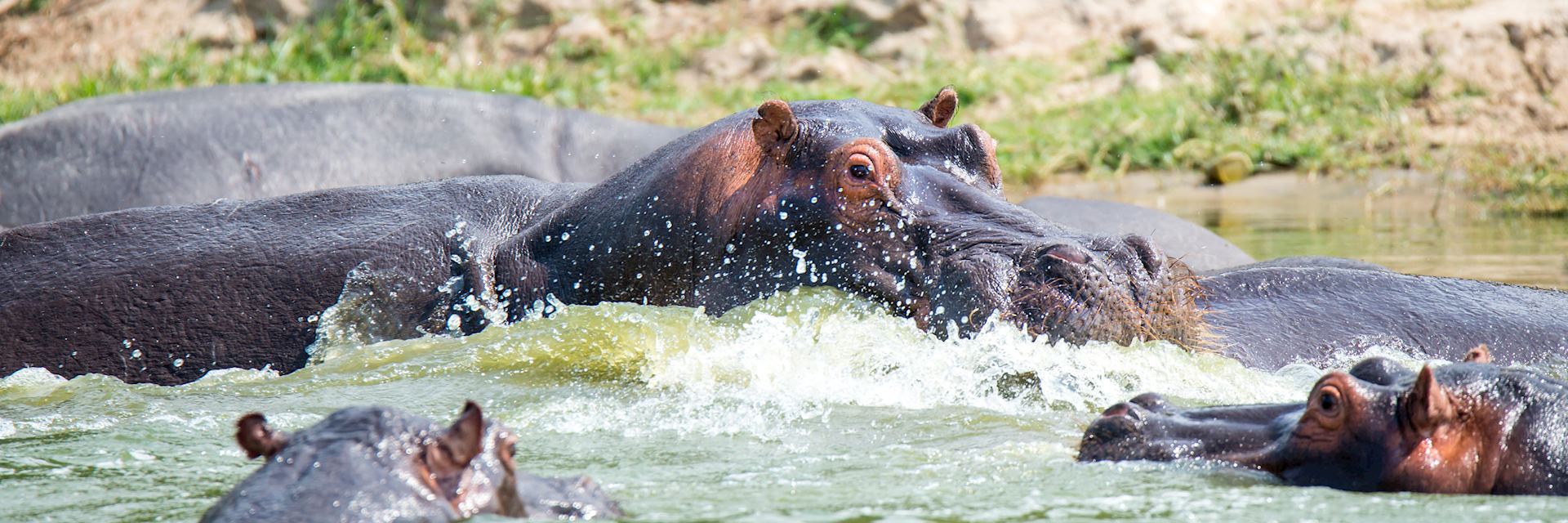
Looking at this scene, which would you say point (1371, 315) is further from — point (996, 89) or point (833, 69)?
point (833, 69)

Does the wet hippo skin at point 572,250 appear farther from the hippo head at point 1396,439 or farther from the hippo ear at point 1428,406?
the hippo ear at point 1428,406

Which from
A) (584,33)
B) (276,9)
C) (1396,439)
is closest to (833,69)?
(584,33)

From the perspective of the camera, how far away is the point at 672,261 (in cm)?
502

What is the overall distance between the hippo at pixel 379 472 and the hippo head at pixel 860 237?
5.90 feet

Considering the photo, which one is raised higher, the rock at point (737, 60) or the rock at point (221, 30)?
the rock at point (221, 30)

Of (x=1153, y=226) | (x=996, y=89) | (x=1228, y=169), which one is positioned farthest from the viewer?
(x=996, y=89)

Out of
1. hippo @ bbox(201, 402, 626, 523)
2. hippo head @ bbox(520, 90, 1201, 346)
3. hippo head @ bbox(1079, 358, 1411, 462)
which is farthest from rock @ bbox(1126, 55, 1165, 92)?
hippo @ bbox(201, 402, 626, 523)

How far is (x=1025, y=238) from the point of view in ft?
15.0

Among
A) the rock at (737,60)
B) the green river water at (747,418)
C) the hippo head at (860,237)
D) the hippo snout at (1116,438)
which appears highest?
the rock at (737,60)

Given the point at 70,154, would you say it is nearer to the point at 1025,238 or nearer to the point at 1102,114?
the point at 1025,238

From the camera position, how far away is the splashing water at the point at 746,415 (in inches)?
129

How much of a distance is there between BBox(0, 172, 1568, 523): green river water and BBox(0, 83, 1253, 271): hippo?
294 centimetres

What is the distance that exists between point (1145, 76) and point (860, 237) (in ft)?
29.8

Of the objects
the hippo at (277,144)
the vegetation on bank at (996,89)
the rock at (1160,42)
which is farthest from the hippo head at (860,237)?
the rock at (1160,42)
